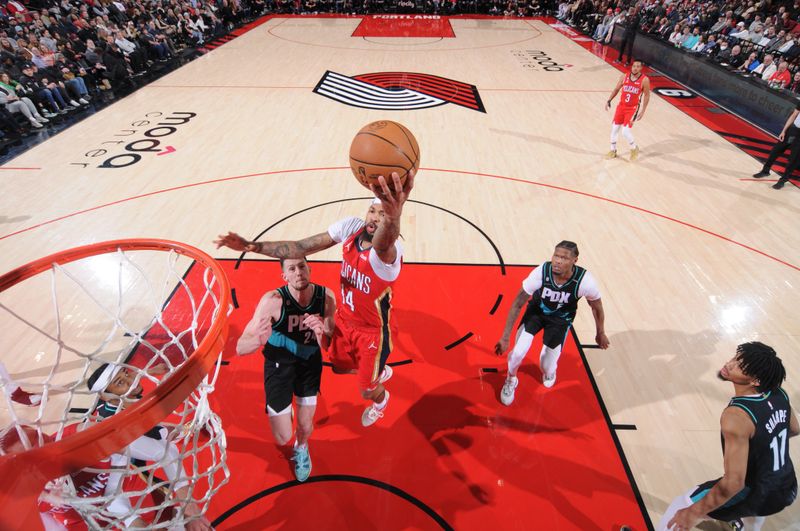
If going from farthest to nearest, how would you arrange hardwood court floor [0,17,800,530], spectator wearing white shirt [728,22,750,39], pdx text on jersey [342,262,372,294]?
spectator wearing white shirt [728,22,750,39] → hardwood court floor [0,17,800,530] → pdx text on jersey [342,262,372,294]

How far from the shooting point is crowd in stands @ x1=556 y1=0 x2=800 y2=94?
410 inches

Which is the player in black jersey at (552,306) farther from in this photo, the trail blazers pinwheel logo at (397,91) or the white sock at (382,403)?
the trail blazers pinwheel logo at (397,91)

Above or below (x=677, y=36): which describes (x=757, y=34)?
above

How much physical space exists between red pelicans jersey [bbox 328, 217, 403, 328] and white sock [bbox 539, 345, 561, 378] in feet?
4.77

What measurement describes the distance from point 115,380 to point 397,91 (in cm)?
997

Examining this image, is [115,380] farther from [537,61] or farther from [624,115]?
[537,61]

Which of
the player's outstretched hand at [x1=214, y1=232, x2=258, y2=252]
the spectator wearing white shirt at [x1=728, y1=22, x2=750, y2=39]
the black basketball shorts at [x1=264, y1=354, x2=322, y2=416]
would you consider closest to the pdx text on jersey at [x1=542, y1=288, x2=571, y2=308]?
the black basketball shorts at [x1=264, y1=354, x2=322, y2=416]

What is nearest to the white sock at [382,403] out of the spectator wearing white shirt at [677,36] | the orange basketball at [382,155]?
the orange basketball at [382,155]

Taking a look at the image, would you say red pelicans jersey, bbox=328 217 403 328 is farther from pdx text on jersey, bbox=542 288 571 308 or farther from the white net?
pdx text on jersey, bbox=542 288 571 308

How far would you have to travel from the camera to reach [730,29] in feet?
42.3

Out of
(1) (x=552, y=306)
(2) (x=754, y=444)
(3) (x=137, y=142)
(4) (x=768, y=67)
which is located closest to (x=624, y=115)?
(1) (x=552, y=306)

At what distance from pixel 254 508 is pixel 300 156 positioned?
621 centimetres

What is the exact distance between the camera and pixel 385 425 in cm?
354

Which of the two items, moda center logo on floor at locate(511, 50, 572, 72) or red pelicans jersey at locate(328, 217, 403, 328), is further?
moda center logo on floor at locate(511, 50, 572, 72)
